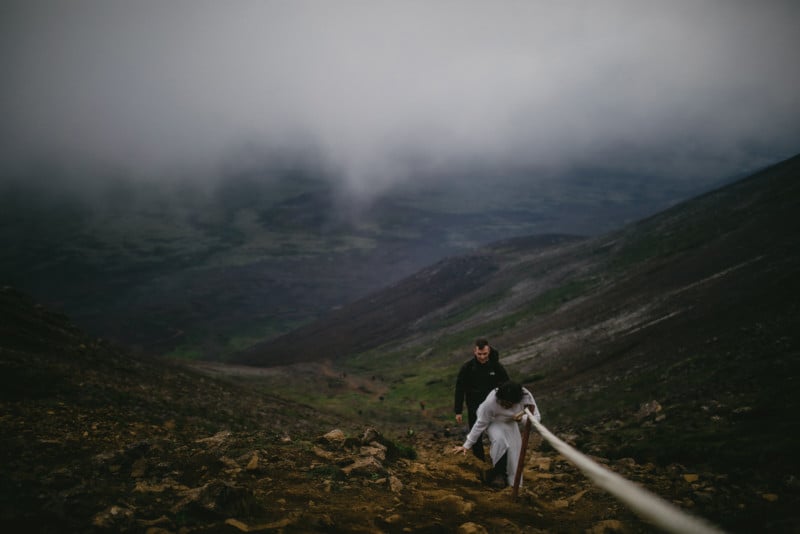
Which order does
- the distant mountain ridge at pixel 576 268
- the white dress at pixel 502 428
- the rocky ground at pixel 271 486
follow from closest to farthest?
1. the rocky ground at pixel 271 486
2. the white dress at pixel 502 428
3. the distant mountain ridge at pixel 576 268

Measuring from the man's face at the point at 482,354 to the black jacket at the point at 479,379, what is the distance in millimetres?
144

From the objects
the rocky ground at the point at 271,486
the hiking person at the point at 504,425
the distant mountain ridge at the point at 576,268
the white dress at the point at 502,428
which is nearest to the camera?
the rocky ground at the point at 271,486

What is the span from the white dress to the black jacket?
40.1 inches

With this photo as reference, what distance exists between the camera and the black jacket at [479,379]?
404 inches

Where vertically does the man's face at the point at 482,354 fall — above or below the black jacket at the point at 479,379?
above

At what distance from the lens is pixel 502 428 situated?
8.95 metres

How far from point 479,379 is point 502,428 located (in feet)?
5.06

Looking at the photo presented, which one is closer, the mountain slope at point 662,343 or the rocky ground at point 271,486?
the rocky ground at point 271,486

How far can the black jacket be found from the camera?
1025 centimetres

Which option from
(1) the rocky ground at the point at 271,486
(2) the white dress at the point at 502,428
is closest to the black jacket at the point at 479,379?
(2) the white dress at the point at 502,428

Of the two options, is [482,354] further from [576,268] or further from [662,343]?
[576,268]

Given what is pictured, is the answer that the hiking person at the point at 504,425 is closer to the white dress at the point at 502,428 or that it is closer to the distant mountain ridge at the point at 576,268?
the white dress at the point at 502,428

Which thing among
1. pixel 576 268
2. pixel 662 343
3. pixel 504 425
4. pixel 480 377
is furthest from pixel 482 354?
pixel 576 268

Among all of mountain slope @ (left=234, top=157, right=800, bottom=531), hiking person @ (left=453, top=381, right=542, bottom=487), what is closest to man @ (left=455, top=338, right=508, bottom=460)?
hiking person @ (left=453, top=381, right=542, bottom=487)
